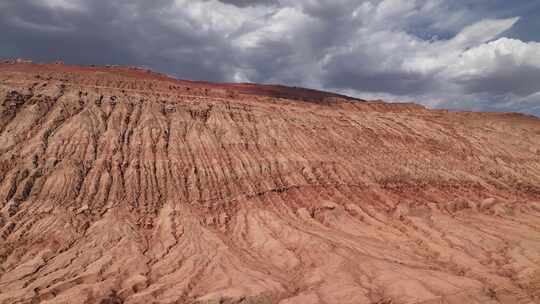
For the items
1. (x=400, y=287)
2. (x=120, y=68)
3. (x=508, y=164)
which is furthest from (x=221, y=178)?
(x=508, y=164)

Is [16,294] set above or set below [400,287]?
below

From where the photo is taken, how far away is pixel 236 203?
2358 cm

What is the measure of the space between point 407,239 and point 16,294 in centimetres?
1738

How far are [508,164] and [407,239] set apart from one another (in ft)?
58.9

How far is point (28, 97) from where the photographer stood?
25.1m

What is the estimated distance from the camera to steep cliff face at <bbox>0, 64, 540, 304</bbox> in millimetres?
16562

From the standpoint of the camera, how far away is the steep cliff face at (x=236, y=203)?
16.6 metres

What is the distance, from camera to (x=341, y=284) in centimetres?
1670

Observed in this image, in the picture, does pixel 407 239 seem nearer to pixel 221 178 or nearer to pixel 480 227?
pixel 480 227

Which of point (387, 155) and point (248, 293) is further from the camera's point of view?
point (387, 155)

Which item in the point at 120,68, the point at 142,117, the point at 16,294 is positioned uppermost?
the point at 120,68

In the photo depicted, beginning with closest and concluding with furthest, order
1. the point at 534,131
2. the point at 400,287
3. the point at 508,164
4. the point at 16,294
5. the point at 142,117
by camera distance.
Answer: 1. the point at 16,294
2. the point at 400,287
3. the point at 142,117
4. the point at 508,164
5. the point at 534,131

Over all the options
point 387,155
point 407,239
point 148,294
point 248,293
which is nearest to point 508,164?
point 387,155

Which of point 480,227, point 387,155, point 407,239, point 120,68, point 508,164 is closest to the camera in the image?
point 407,239
